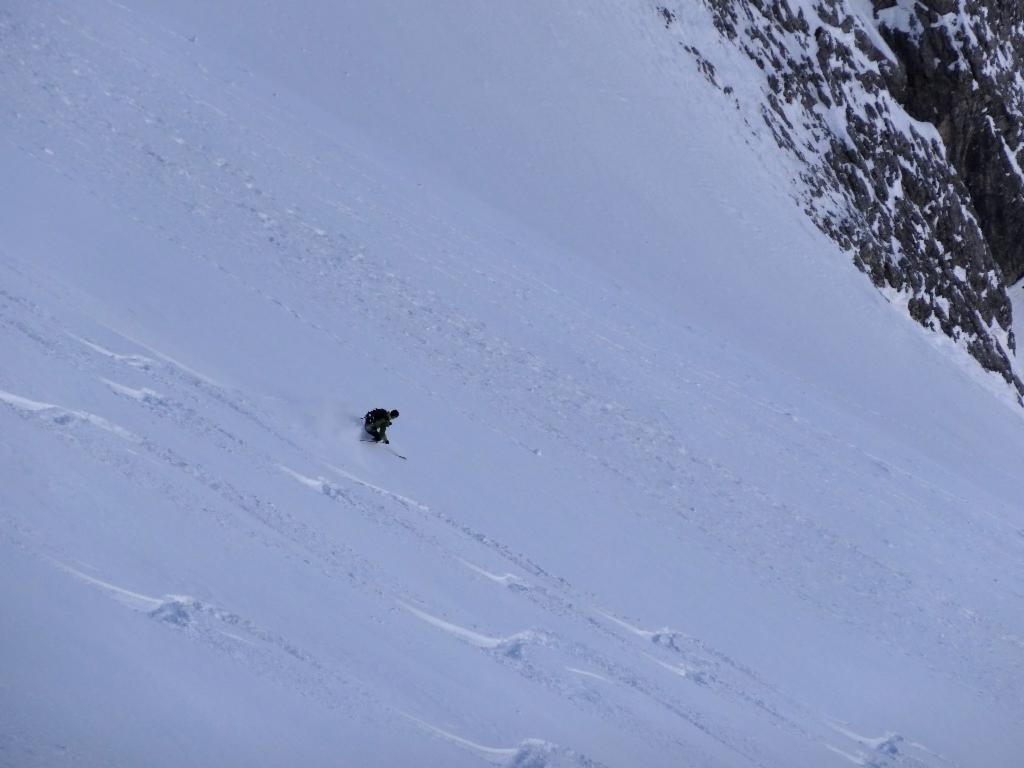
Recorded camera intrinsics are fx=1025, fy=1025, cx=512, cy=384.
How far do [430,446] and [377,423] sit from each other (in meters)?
0.94

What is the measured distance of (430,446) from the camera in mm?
10328

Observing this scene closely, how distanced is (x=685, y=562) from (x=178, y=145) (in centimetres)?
879

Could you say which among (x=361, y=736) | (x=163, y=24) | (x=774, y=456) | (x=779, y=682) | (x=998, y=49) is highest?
(x=998, y=49)

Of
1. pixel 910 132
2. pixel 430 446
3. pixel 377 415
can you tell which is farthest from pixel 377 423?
pixel 910 132

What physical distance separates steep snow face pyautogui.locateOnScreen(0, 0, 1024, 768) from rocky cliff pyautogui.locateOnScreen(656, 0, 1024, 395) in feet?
15.2

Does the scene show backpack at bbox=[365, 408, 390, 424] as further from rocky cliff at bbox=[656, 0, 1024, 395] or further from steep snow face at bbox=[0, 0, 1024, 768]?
rocky cliff at bbox=[656, 0, 1024, 395]

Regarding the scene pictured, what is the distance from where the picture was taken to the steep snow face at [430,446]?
253 inches

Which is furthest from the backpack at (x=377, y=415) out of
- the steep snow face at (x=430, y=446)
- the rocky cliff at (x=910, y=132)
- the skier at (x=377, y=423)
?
the rocky cliff at (x=910, y=132)

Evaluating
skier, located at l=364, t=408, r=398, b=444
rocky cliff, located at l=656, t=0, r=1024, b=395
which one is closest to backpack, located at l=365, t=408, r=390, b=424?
skier, located at l=364, t=408, r=398, b=444

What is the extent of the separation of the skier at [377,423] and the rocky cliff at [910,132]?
17105 millimetres

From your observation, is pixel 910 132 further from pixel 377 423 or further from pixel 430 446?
pixel 377 423

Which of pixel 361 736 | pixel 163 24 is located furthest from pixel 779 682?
pixel 163 24

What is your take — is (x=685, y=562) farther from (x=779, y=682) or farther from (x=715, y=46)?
(x=715, y=46)

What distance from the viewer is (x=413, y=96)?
19.6 m
